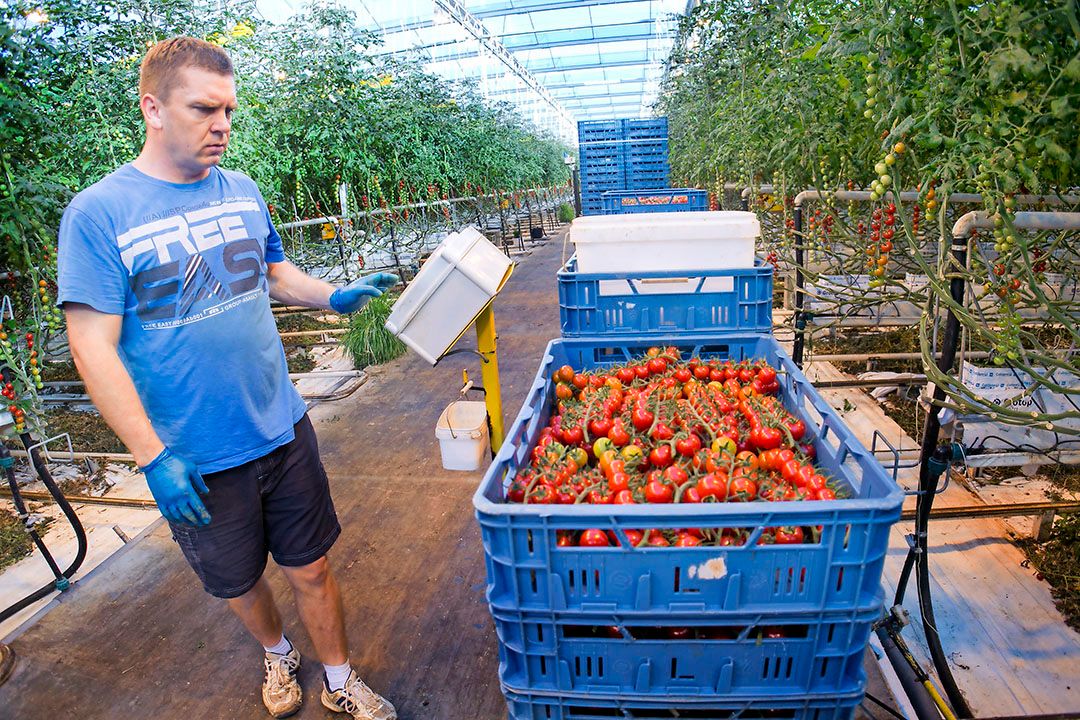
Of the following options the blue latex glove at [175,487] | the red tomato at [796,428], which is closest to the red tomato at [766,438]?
the red tomato at [796,428]

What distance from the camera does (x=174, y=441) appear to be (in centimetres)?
169

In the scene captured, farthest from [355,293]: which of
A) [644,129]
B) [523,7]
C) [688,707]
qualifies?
[523,7]

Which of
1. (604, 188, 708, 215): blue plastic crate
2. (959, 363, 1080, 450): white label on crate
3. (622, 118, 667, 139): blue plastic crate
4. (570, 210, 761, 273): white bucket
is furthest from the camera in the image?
(622, 118, 667, 139): blue plastic crate

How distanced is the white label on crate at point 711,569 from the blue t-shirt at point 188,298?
47.6 inches

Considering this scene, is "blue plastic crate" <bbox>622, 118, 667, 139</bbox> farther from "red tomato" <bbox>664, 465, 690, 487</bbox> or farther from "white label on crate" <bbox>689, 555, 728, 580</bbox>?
"white label on crate" <bbox>689, 555, 728, 580</bbox>

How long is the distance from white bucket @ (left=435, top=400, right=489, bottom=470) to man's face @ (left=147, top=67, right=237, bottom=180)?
1000 millimetres

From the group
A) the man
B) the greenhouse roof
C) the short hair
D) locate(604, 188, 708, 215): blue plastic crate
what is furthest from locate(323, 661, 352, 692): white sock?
the greenhouse roof

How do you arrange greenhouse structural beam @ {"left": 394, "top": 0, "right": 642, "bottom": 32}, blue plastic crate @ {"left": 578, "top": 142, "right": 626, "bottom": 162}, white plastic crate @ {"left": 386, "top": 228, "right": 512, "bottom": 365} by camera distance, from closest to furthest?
white plastic crate @ {"left": 386, "top": 228, "right": 512, "bottom": 365} → blue plastic crate @ {"left": 578, "top": 142, "right": 626, "bottom": 162} → greenhouse structural beam @ {"left": 394, "top": 0, "right": 642, "bottom": 32}

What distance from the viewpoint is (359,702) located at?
1866mm

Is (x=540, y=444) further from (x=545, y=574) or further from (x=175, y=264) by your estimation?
(x=175, y=264)

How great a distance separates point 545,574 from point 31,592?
264 centimetres

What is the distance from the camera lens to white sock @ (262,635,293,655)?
78.7 inches

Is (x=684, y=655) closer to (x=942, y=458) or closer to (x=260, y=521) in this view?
(x=942, y=458)

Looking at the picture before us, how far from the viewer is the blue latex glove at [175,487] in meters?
1.53
